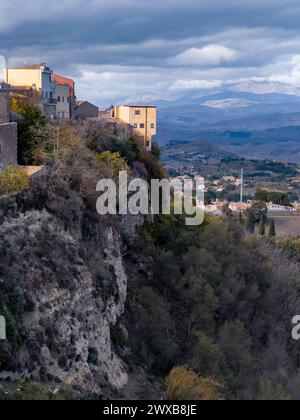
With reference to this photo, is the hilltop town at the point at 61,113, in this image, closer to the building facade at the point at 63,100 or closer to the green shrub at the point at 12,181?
the building facade at the point at 63,100

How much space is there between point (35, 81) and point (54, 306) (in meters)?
20.0

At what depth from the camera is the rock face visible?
572 inches

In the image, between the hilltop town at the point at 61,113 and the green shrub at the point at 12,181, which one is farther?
the hilltop town at the point at 61,113

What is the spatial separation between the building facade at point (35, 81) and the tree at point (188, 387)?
18417 millimetres


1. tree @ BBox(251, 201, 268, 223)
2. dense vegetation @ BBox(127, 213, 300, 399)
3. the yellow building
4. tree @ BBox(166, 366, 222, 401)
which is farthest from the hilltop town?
tree @ BBox(166, 366, 222, 401)

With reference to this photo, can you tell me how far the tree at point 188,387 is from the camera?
15.8 m

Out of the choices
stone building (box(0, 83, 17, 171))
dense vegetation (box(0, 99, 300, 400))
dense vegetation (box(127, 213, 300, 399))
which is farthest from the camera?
dense vegetation (box(127, 213, 300, 399))

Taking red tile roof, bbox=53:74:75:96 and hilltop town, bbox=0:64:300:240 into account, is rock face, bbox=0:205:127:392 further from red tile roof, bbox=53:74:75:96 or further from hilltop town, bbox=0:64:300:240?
red tile roof, bbox=53:74:75:96

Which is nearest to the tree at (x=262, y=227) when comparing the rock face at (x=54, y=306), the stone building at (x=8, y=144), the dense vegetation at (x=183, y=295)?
the dense vegetation at (x=183, y=295)

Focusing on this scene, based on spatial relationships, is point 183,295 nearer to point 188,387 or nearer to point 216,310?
point 216,310

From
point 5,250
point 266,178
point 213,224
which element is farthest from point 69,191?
point 266,178

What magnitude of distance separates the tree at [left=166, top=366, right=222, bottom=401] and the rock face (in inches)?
58.4

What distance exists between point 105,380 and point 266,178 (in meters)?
107

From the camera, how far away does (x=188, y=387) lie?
53.6 feet
